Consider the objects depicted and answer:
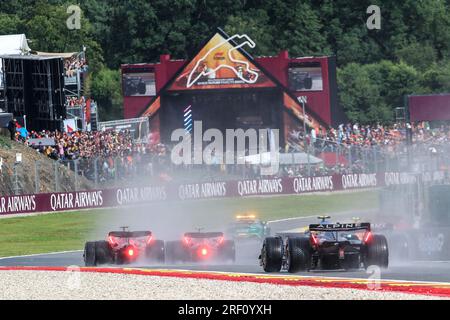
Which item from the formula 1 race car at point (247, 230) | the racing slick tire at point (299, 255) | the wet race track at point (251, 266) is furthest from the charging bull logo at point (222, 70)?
the racing slick tire at point (299, 255)

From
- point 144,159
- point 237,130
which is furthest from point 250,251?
point 237,130

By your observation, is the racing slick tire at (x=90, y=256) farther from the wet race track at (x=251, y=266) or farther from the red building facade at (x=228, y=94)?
the red building facade at (x=228, y=94)

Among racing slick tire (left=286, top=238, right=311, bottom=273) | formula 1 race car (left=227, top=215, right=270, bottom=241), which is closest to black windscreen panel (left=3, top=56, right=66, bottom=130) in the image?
formula 1 race car (left=227, top=215, right=270, bottom=241)

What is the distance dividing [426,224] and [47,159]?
78.2ft

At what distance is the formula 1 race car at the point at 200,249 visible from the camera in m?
30.8

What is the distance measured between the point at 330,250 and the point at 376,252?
3.05 feet

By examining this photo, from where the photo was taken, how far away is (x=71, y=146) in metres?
53.2

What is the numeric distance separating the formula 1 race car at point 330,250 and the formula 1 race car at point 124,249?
238 inches

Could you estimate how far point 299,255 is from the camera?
24.2 meters

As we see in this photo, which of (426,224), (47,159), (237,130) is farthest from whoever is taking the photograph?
(237,130)

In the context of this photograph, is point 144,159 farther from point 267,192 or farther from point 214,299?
point 214,299

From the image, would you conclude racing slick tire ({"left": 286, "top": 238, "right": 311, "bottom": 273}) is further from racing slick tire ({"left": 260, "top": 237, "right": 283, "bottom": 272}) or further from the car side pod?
the car side pod

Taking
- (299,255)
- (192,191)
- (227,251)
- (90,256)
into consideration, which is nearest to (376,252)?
(299,255)

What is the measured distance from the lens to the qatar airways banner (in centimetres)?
4862
